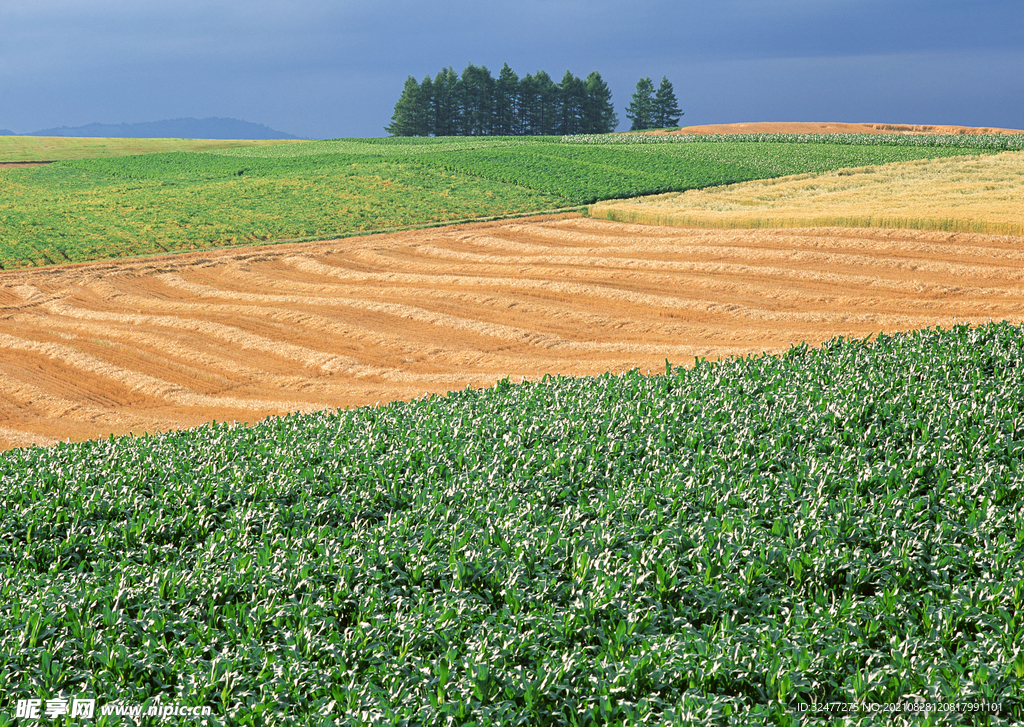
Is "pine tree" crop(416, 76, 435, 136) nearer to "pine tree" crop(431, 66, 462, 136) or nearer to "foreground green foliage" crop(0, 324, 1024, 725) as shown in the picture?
"pine tree" crop(431, 66, 462, 136)

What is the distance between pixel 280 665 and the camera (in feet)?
14.6

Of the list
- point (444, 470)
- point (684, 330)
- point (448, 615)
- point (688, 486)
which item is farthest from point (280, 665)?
point (684, 330)

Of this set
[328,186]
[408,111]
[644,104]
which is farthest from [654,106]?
[328,186]

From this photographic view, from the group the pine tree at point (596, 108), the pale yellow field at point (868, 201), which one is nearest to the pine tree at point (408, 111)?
the pine tree at point (596, 108)

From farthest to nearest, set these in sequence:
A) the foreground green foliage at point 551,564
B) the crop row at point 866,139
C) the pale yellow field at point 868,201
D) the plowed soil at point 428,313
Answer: the crop row at point 866,139, the pale yellow field at point 868,201, the plowed soil at point 428,313, the foreground green foliage at point 551,564

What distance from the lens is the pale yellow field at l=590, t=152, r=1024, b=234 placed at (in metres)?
26.3

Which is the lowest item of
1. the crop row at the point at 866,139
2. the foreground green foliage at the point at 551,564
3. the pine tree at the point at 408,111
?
the foreground green foliage at the point at 551,564

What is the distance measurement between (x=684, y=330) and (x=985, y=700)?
14632mm

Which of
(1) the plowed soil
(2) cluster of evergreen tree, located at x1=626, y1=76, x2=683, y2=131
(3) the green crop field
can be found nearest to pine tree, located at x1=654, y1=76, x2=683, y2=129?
(2) cluster of evergreen tree, located at x1=626, y1=76, x2=683, y2=131

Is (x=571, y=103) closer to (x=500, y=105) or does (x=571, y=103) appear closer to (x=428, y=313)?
(x=500, y=105)

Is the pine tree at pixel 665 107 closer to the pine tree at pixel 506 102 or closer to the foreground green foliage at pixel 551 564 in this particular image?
the pine tree at pixel 506 102

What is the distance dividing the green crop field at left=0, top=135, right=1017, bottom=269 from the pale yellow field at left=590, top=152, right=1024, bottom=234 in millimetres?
4703

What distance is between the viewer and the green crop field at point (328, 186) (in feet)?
114

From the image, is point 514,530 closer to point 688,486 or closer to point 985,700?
point 688,486
